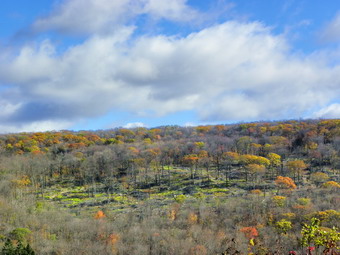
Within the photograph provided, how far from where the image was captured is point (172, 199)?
75938 millimetres

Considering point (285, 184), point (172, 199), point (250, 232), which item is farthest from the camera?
point (285, 184)

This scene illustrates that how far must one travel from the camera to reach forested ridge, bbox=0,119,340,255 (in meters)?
45.3

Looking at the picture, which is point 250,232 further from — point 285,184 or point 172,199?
point 285,184

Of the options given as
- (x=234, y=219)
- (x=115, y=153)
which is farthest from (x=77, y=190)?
(x=234, y=219)

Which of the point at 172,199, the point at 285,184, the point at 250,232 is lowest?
the point at 250,232

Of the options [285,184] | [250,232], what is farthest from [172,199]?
[285,184]

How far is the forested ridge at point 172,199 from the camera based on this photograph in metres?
45.3

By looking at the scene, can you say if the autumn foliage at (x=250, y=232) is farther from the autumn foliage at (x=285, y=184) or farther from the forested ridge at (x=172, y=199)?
the autumn foliage at (x=285, y=184)

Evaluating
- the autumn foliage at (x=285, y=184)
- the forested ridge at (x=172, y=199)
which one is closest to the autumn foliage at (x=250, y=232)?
the forested ridge at (x=172, y=199)

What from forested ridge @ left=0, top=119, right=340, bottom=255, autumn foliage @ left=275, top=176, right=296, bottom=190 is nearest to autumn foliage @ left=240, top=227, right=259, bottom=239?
forested ridge @ left=0, top=119, right=340, bottom=255

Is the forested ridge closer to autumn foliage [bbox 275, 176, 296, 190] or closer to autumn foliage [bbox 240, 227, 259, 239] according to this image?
autumn foliage [bbox 240, 227, 259, 239]

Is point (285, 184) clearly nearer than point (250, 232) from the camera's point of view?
No

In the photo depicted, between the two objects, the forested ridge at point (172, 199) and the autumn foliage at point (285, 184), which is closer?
the forested ridge at point (172, 199)

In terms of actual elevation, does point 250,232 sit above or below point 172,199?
below
